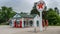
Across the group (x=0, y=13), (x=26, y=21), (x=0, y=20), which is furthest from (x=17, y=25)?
(x=0, y=13)

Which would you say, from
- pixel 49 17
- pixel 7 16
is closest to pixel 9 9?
pixel 7 16

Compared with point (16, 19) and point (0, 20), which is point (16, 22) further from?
point (0, 20)

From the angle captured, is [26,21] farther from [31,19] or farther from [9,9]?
[9,9]

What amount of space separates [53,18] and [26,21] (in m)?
25.0

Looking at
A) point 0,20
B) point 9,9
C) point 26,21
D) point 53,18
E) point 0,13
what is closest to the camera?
point 26,21

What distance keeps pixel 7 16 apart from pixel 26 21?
53368 millimetres

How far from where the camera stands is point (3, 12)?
96.9m

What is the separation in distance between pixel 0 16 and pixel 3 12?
6213 mm

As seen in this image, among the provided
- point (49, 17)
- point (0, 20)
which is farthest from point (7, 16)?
point (49, 17)

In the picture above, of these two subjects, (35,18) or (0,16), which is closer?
(35,18)

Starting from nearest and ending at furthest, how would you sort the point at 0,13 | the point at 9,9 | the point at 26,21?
the point at 26,21
the point at 0,13
the point at 9,9

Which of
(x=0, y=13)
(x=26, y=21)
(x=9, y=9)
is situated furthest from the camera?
(x=9, y=9)

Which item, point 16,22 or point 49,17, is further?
point 49,17

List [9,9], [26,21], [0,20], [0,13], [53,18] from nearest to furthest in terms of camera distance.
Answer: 1. [26,21]
2. [53,18]
3. [0,20]
4. [0,13]
5. [9,9]
